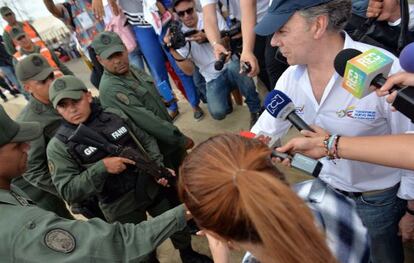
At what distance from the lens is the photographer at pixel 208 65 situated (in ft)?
11.1

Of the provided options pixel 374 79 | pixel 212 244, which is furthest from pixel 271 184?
pixel 212 244

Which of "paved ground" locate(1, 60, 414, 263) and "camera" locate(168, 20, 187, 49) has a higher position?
"camera" locate(168, 20, 187, 49)

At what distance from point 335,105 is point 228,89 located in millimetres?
2336

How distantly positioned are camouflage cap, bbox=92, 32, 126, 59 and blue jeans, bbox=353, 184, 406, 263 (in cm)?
221

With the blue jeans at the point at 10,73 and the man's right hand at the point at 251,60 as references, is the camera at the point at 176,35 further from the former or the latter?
the blue jeans at the point at 10,73

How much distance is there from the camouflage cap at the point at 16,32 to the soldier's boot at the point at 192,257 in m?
4.52

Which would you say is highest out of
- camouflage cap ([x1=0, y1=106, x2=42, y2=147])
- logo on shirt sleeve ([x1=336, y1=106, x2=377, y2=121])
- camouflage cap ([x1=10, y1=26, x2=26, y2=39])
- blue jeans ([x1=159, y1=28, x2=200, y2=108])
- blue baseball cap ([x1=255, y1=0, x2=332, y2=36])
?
blue baseball cap ([x1=255, y1=0, x2=332, y2=36])

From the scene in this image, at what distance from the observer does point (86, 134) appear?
216 centimetres

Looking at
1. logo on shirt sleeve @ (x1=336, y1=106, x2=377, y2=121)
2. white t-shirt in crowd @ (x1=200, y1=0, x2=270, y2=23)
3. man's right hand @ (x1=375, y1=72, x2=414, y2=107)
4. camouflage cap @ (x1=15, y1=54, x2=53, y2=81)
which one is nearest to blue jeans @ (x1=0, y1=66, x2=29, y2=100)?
camouflage cap @ (x1=15, y1=54, x2=53, y2=81)

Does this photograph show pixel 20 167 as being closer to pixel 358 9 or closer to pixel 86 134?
pixel 86 134

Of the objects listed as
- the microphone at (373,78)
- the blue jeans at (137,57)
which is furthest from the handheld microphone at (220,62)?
the blue jeans at (137,57)

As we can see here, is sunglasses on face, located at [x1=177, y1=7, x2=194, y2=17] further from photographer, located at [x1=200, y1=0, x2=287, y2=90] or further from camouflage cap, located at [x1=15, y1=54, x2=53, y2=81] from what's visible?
camouflage cap, located at [x1=15, y1=54, x2=53, y2=81]

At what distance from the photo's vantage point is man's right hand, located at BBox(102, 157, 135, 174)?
7.48ft

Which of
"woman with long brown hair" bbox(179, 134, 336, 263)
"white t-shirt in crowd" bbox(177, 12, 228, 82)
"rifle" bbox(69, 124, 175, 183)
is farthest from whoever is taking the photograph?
"white t-shirt in crowd" bbox(177, 12, 228, 82)
